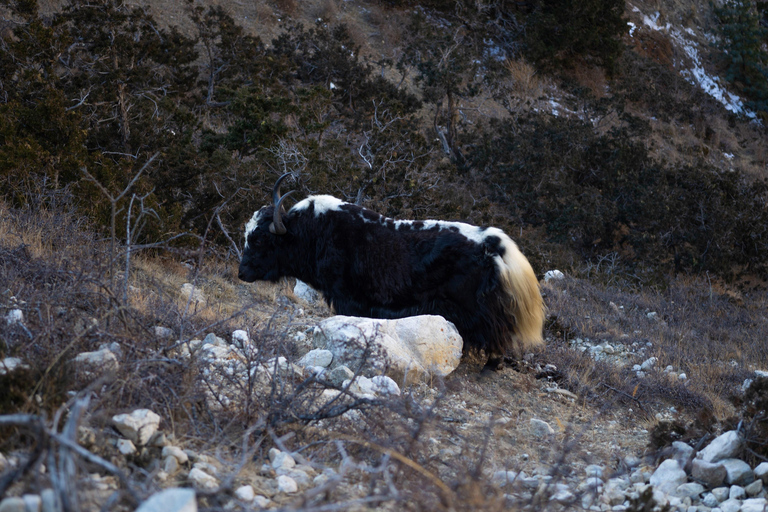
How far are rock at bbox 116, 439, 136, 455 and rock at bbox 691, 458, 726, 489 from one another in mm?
2671

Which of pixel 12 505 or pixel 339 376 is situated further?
pixel 339 376

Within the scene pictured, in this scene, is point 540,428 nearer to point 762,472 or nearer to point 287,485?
point 762,472

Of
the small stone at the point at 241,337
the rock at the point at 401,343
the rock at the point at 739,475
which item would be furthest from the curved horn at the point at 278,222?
the rock at the point at 739,475

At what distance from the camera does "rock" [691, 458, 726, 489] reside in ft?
10.4

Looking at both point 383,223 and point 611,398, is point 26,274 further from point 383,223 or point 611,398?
point 611,398

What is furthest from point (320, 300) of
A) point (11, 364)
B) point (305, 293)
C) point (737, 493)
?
point (737, 493)

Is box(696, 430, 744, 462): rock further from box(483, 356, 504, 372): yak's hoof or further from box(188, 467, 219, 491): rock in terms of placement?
box(188, 467, 219, 491): rock

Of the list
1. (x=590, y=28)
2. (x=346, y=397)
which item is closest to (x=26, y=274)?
(x=346, y=397)

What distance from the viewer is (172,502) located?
181 centimetres

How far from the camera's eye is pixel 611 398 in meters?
5.24

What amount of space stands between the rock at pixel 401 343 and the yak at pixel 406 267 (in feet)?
1.38

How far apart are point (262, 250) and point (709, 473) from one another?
15.4ft

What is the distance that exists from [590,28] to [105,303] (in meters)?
21.3

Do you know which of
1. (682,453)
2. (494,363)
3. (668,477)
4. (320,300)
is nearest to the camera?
(668,477)
